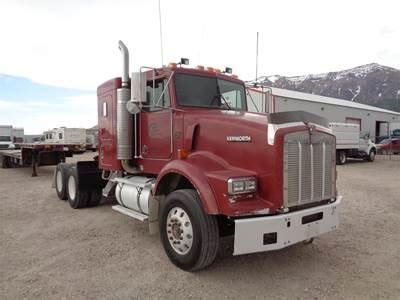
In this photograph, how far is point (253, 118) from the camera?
12.8 ft

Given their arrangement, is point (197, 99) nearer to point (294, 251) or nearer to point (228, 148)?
point (228, 148)

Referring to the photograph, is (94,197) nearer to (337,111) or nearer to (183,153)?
(183,153)

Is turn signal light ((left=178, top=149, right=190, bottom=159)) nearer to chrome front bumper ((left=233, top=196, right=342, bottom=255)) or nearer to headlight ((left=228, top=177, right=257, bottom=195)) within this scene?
headlight ((left=228, top=177, right=257, bottom=195))

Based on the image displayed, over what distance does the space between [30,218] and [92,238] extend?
2.17 m

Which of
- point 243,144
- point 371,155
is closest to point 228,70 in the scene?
point 243,144

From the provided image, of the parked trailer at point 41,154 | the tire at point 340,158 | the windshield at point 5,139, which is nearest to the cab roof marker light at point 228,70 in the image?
the parked trailer at point 41,154

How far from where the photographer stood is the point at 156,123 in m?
5.20

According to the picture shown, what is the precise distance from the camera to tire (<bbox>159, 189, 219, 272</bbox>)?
12.3 feet

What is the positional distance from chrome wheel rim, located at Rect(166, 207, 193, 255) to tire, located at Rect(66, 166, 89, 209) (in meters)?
3.89

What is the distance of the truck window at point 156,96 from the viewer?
16.0 ft

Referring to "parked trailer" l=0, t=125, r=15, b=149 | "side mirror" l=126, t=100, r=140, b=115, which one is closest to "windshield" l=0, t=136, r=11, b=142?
"parked trailer" l=0, t=125, r=15, b=149

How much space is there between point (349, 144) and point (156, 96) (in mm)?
18525

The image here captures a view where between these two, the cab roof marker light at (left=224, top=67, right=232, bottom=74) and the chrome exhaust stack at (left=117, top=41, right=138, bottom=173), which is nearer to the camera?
the cab roof marker light at (left=224, top=67, right=232, bottom=74)

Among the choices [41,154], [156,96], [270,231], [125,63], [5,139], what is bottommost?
[270,231]
